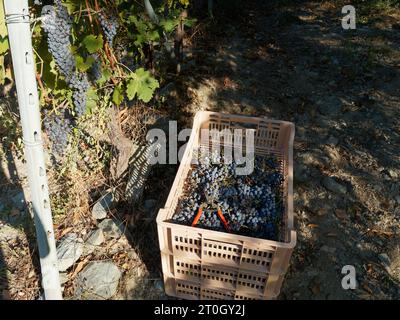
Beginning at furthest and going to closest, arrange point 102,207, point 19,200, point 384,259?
1. point 19,200
2. point 102,207
3. point 384,259

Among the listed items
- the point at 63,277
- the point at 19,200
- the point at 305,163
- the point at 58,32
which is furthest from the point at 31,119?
the point at 305,163

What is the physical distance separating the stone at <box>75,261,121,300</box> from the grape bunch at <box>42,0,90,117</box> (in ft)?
4.16

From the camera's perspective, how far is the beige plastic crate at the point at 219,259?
227 centimetres

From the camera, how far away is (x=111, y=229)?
3.08m

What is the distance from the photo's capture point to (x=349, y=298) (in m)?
2.77

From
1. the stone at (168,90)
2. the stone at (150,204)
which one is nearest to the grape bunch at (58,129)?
the stone at (150,204)

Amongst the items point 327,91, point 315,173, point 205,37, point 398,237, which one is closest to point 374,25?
point 327,91

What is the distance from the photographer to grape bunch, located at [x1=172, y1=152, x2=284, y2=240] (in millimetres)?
2691

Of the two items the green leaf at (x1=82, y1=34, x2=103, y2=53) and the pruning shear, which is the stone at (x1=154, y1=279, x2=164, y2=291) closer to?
the pruning shear

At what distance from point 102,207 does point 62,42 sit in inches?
53.8

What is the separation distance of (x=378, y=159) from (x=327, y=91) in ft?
4.01

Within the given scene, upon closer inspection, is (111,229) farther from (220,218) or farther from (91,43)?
(91,43)

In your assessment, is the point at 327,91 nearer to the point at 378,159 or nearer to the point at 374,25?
the point at 378,159

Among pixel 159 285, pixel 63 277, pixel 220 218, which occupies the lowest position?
pixel 159 285
